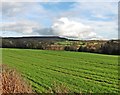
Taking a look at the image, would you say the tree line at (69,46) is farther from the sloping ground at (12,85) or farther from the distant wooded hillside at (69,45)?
the sloping ground at (12,85)

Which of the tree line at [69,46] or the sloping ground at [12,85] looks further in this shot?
the tree line at [69,46]

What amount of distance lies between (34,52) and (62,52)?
3048mm

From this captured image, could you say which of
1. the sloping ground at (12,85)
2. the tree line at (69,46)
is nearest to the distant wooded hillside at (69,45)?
the tree line at (69,46)

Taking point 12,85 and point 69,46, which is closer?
point 12,85

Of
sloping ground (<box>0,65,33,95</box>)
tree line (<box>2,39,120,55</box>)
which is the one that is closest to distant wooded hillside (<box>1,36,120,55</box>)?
tree line (<box>2,39,120,55</box>)

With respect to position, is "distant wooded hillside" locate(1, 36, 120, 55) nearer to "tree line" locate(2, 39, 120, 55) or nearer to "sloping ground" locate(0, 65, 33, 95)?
"tree line" locate(2, 39, 120, 55)

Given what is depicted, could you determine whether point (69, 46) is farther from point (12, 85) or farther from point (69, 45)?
point (12, 85)

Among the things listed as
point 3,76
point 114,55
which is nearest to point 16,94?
point 3,76

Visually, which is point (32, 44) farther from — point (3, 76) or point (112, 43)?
point (3, 76)

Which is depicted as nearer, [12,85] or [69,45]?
[12,85]

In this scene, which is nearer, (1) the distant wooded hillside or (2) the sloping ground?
(2) the sloping ground

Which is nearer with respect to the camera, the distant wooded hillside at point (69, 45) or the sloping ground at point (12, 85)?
the sloping ground at point (12, 85)

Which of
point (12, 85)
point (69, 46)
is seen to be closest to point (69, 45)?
point (69, 46)

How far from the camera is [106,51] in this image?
2838 cm
